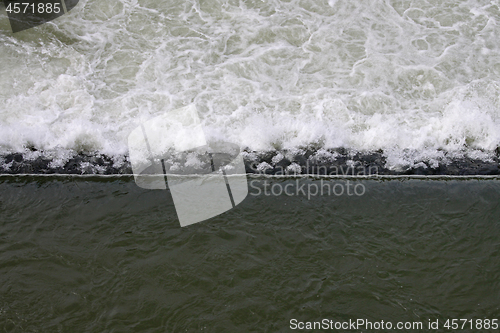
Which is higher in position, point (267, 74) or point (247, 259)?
point (267, 74)

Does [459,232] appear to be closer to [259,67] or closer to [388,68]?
[388,68]

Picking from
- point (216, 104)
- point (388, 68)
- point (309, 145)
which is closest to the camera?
point (309, 145)

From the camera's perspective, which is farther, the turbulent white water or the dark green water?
the turbulent white water

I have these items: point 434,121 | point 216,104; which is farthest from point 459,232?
point 216,104

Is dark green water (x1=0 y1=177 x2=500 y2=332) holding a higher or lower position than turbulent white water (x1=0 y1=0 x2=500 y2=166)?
lower

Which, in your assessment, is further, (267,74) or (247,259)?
(267,74)
